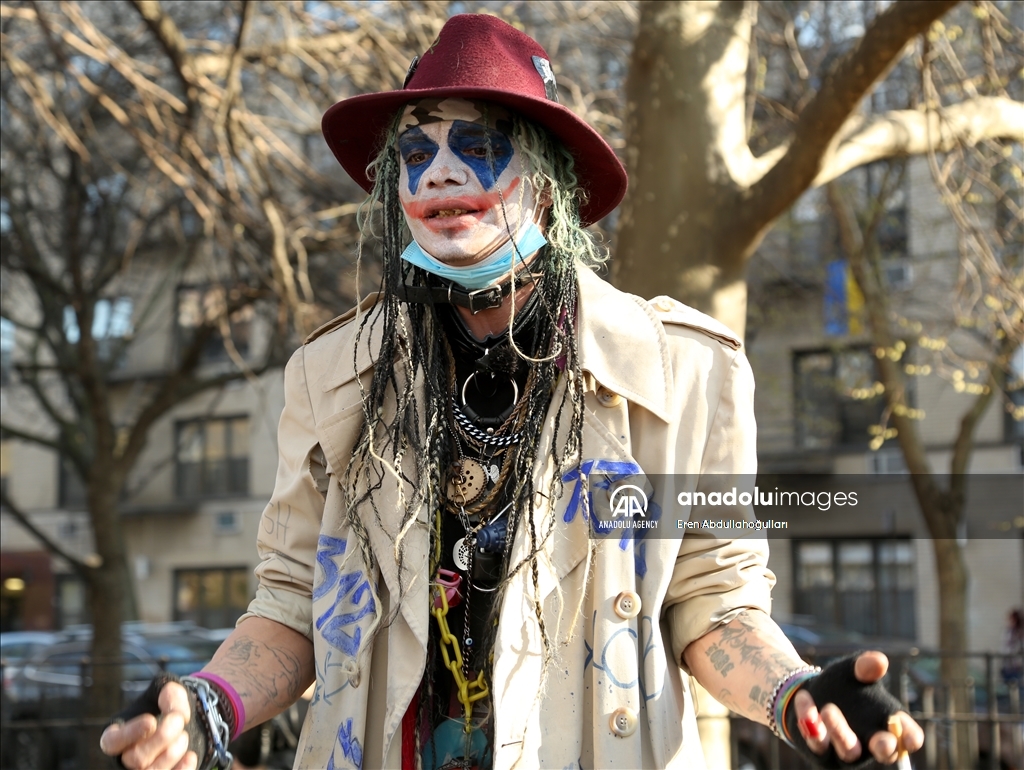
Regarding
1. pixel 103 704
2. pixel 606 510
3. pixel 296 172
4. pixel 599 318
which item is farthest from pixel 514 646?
pixel 103 704

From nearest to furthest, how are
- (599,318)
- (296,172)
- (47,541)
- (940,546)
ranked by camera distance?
(599,318)
(296,172)
(940,546)
(47,541)

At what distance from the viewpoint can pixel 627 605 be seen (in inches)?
88.9

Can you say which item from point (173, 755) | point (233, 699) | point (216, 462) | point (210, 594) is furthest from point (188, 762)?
point (210, 594)

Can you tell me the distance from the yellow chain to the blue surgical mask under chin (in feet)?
2.08

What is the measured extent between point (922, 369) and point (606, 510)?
9.43m

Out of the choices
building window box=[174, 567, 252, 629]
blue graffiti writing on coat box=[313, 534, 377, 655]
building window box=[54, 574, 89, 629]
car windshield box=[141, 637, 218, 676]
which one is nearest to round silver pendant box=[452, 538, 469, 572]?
blue graffiti writing on coat box=[313, 534, 377, 655]

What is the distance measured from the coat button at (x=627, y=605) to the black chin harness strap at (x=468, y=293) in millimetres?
650

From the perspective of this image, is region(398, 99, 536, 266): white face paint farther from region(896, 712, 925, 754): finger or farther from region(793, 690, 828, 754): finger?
region(896, 712, 925, 754): finger

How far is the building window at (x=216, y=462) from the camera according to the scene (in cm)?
2842

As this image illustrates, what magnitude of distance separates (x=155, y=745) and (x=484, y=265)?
112cm

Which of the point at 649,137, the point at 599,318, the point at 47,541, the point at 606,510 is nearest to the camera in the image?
the point at 606,510

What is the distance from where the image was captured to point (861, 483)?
21000 mm

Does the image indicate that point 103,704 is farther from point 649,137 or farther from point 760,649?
point 760,649

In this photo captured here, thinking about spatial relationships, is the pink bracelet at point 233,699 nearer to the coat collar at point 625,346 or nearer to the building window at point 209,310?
the coat collar at point 625,346
